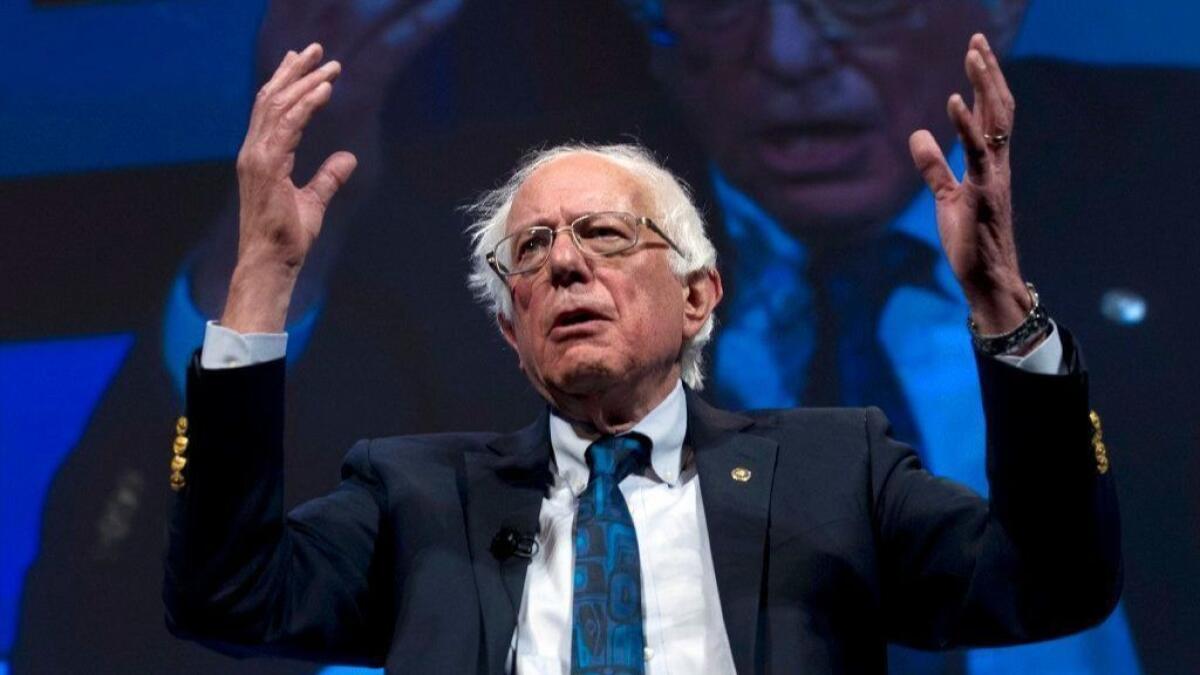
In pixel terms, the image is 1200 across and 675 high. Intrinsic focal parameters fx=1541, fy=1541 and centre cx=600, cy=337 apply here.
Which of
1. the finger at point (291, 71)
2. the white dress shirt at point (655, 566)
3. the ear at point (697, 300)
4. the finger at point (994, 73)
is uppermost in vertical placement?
the finger at point (291, 71)

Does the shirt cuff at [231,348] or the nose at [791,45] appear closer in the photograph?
the shirt cuff at [231,348]

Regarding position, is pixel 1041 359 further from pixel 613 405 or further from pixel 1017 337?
pixel 613 405

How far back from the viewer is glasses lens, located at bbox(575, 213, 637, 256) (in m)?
2.25

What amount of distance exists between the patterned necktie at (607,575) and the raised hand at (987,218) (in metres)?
0.58

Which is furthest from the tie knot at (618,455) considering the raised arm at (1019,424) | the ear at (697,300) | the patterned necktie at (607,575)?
the raised arm at (1019,424)

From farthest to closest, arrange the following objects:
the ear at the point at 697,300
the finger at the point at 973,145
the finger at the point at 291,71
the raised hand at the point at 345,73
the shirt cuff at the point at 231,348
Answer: the raised hand at the point at 345,73
the ear at the point at 697,300
the finger at the point at 291,71
the shirt cuff at the point at 231,348
the finger at the point at 973,145

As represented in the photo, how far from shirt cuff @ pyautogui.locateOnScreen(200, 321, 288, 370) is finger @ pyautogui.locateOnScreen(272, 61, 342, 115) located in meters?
0.29

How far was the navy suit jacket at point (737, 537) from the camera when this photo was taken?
1763mm

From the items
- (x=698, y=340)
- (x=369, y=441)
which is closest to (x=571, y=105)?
(x=698, y=340)

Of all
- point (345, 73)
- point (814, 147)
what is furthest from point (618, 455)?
point (345, 73)

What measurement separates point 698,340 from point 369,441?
0.54 metres

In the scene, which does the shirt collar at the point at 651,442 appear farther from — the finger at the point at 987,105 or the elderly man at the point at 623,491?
the finger at the point at 987,105

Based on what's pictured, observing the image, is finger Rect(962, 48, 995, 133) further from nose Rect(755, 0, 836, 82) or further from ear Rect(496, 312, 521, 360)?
nose Rect(755, 0, 836, 82)

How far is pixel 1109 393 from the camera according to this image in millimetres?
2818
